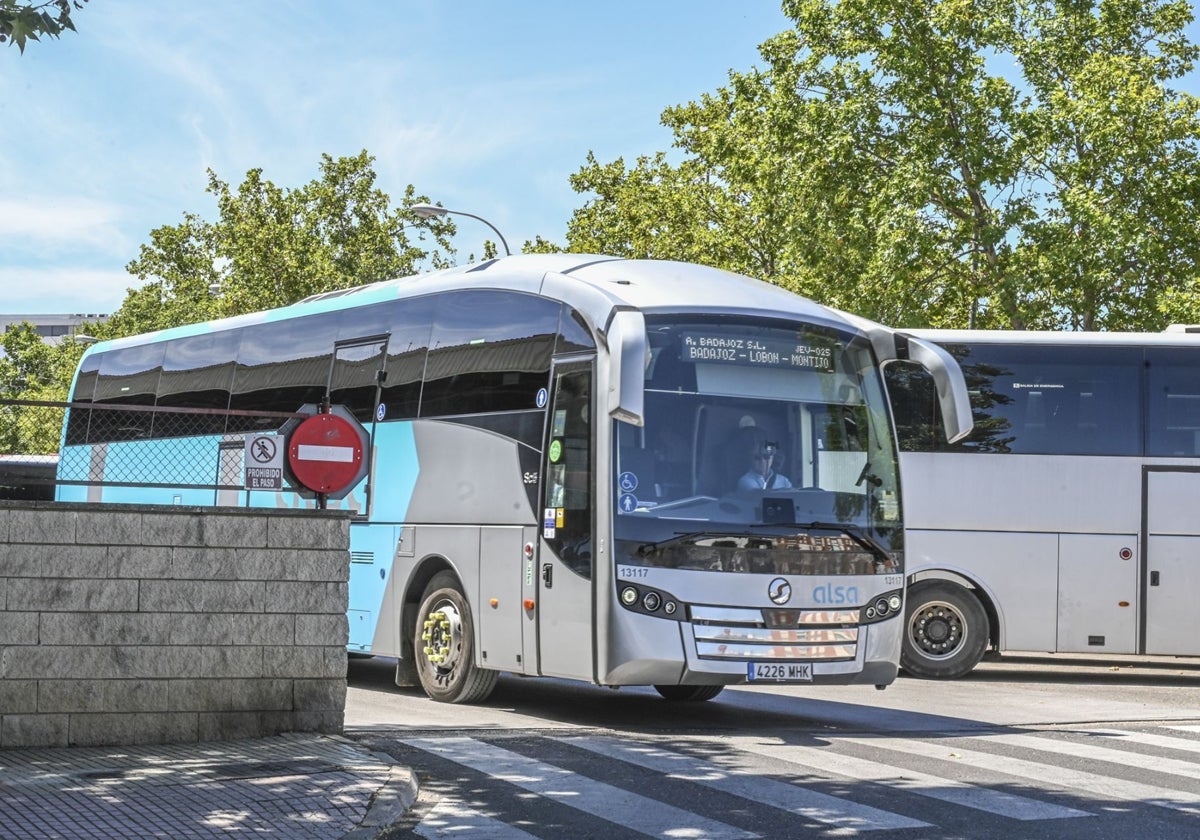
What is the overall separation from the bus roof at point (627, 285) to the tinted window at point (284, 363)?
2.04 meters

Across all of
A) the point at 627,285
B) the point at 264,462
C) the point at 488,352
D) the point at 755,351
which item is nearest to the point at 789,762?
the point at 755,351

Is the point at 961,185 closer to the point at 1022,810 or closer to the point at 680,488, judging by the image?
the point at 680,488

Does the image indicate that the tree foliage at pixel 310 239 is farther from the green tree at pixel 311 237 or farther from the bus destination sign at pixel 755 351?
the bus destination sign at pixel 755 351

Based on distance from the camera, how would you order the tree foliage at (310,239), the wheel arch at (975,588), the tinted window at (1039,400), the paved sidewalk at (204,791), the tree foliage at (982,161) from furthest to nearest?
the tree foliage at (310,239) → the tree foliage at (982,161) → the wheel arch at (975,588) → the tinted window at (1039,400) → the paved sidewalk at (204,791)

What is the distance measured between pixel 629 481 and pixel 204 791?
423 centimetres

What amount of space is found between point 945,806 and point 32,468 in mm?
6476

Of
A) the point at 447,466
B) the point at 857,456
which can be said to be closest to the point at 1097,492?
the point at 857,456

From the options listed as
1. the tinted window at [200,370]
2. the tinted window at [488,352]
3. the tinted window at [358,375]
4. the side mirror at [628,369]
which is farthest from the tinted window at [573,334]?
the tinted window at [200,370]

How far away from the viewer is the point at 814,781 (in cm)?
Answer: 917

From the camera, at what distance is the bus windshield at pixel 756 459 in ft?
37.4

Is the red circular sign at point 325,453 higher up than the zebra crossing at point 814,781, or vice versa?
the red circular sign at point 325,453

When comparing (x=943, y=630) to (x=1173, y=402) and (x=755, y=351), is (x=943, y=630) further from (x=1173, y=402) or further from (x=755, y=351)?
(x=755, y=351)

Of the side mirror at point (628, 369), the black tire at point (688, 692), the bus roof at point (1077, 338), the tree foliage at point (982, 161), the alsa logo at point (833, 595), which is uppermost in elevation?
the tree foliage at point (982, 161)

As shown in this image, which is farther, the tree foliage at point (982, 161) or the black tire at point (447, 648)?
the tree foliage at point (982, 161)
